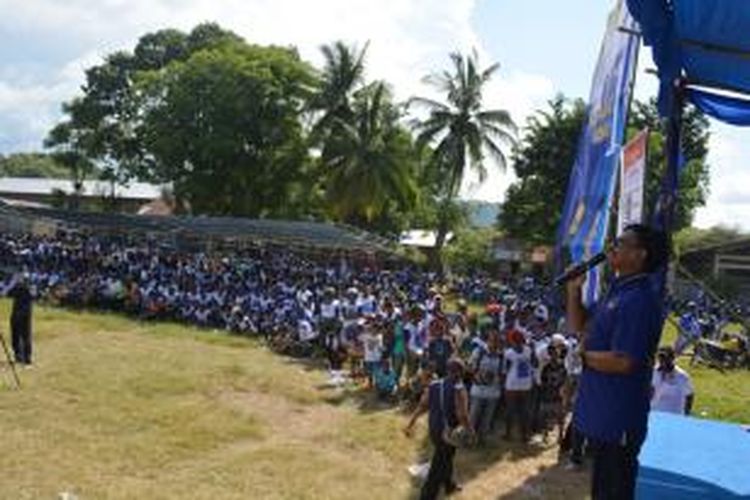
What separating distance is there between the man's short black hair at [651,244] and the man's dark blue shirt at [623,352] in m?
0.08

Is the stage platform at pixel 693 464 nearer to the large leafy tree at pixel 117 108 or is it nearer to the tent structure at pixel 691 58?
the tent structure at pixel 691 58

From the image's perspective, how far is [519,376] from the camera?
45.6ft

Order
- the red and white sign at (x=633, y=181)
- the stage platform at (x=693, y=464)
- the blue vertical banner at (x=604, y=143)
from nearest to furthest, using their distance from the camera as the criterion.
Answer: the stage platform at (x=693, y=464) < the red and white sign at (x=633, y=181) < the blue vertical banner at (x=604, y=143)

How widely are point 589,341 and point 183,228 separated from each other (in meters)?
40.0

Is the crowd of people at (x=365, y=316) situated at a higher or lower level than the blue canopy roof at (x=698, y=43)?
lower

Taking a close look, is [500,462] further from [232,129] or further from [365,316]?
[232,129]

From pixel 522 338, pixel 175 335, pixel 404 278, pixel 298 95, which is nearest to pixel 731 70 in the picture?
pixel 522 338

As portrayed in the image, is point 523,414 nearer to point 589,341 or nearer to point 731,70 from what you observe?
point 731,70

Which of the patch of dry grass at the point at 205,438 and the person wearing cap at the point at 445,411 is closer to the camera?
the person wearing cap at the point at 445,411

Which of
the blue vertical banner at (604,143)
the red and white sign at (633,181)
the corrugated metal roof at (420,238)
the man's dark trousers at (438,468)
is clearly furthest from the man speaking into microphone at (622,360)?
the corrugated metal roof at (420,238)

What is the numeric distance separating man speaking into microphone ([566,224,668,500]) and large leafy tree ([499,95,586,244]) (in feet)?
144

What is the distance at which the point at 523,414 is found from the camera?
46.9ft

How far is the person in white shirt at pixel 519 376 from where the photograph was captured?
13.9m

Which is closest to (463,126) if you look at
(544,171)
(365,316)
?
(544,171)
